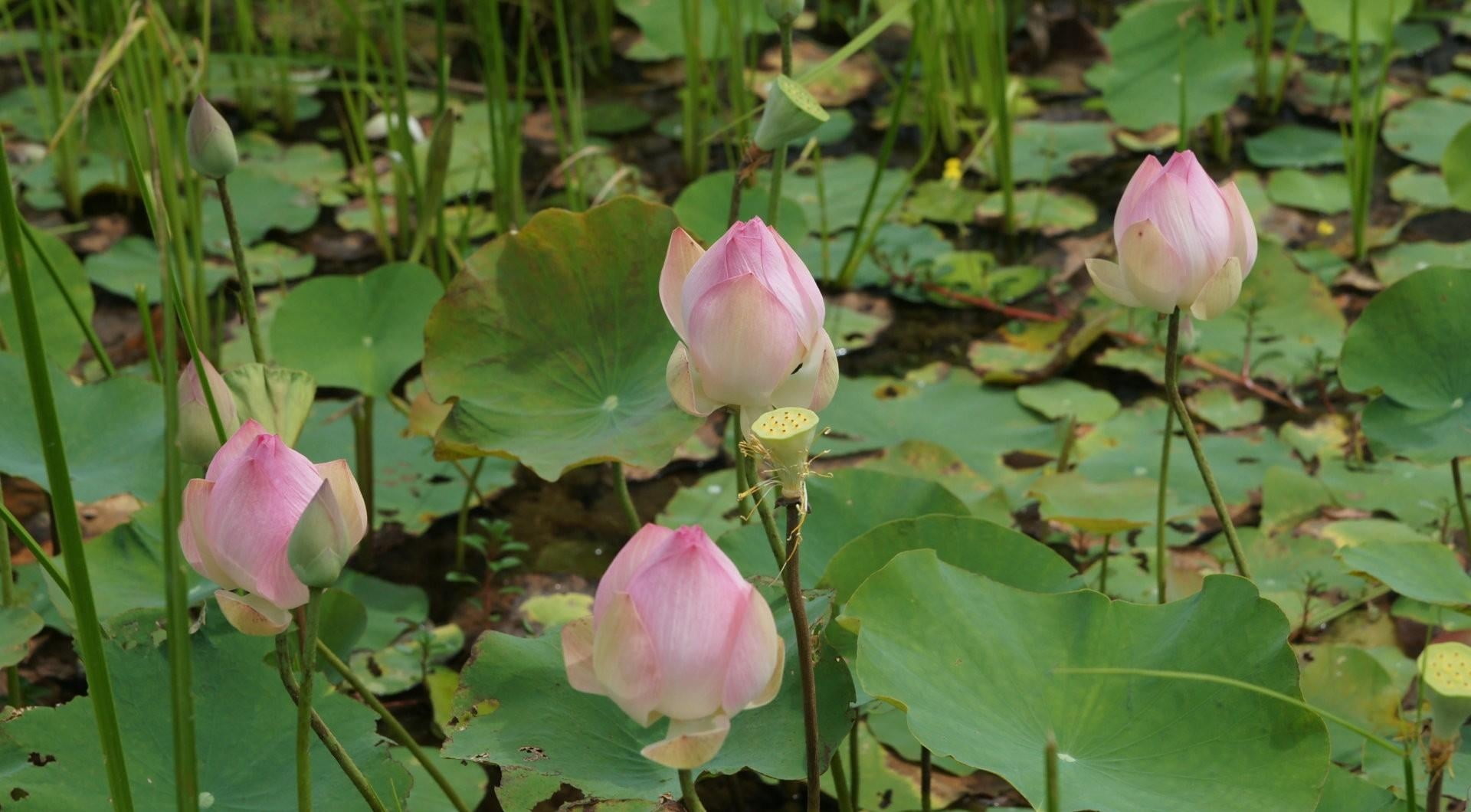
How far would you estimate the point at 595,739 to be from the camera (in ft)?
3.22

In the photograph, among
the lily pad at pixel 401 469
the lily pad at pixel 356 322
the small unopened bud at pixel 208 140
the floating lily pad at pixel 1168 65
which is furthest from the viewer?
the floating lily pad at pixel 1168 65

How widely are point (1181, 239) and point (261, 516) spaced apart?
697 millimetres

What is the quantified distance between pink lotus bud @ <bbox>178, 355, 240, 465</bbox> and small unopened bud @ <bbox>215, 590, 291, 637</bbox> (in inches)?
7.5

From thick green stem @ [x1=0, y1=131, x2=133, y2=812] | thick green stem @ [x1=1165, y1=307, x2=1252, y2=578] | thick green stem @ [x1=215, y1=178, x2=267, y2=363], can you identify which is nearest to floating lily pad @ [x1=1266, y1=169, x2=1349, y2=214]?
thick green stem @ [x1=1165, y1=307, x2=1252, y2=578]

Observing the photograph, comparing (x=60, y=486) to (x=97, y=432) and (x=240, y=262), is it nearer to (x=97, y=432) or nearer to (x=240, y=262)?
(x=240, y=262)

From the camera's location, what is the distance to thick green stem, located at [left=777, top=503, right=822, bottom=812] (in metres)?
0.77

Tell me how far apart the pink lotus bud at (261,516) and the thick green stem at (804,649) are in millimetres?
266

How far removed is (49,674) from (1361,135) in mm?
2213

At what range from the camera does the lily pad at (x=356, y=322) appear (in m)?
1.66

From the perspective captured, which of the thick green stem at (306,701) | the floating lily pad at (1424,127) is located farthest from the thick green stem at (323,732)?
the floating lily pad at (1424,127)

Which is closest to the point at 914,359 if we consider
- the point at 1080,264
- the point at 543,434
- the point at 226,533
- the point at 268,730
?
the point at 1080,264

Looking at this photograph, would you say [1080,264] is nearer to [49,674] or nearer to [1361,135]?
[1361,135]

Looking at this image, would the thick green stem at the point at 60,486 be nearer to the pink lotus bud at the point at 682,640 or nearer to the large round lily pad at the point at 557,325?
the pink lotus bud at the point at 682,640

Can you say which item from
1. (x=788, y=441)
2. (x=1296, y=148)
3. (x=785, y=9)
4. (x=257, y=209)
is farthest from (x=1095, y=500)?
(x=257, y=209)
